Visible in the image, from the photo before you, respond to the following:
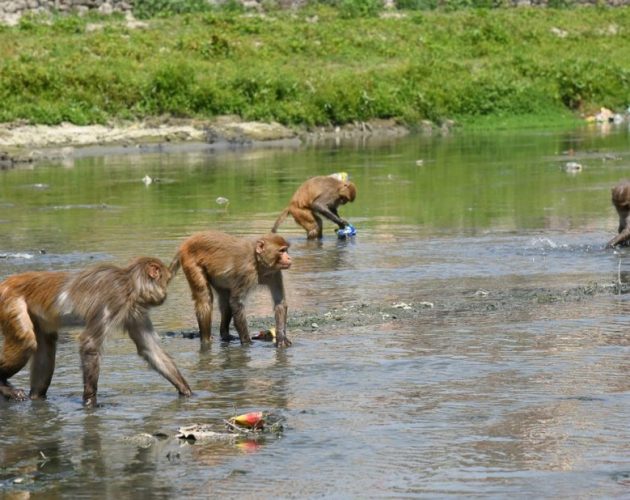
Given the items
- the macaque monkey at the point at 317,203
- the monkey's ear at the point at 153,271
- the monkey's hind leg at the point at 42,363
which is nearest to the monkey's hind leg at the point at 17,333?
the monkey's hind leg at the point at 42,363

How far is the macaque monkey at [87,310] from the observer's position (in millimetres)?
9352

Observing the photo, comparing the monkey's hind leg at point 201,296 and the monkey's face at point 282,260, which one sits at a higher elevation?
the monkey's face at point 282,260

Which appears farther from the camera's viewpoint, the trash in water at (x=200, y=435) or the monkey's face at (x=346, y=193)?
the monkey's face at (x=346, y=193)

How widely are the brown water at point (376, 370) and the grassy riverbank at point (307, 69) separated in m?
11.7

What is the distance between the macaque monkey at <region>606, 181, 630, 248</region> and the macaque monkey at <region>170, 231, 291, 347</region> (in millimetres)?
5676

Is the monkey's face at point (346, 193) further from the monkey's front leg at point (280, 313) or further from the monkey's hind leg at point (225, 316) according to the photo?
the monkey's front leg at point (280, 313)

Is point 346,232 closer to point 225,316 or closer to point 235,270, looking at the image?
point 225,316

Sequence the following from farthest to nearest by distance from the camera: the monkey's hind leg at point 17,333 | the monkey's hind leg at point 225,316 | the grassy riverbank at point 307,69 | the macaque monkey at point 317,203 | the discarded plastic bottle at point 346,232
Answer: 1. the grassy riverbank at point 307,69
2. the macaque monkey at point 317,203
3. the discarded plastic bottle at point 346,232
4. the monkey's hind leg at point 225,316
5. the monkey's hind leg at point 17,333

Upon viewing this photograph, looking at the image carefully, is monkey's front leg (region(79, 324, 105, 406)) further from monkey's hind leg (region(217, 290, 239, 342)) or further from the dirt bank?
the dirt bank

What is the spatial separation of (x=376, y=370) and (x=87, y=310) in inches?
87.3

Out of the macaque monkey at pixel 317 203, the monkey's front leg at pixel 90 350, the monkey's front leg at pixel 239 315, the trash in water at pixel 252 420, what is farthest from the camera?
the macaque monkey at pixel 317 203

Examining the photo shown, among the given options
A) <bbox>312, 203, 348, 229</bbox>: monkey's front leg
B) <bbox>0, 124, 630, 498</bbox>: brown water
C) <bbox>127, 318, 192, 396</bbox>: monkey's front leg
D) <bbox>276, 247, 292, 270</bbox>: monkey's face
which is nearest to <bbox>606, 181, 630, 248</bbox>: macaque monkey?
<bbox>0, 124, 630, 498</bbox>: brown water

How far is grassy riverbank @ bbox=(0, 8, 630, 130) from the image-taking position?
33.2 metres

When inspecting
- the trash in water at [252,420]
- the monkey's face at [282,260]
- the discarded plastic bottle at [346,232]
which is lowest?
the trash in water at [252,420]
